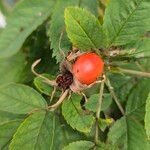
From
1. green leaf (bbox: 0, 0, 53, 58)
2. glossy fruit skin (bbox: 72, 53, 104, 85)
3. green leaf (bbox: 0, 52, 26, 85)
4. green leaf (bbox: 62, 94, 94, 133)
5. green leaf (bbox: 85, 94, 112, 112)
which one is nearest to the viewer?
glossy fruit skin (bbox: 72, 53, 104, 85)

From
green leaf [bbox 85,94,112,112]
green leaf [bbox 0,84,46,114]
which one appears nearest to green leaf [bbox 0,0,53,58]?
green leaf [bbox 0,84,46,114]

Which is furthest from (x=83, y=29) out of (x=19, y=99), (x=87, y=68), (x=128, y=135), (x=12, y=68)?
(x=12, y=68)

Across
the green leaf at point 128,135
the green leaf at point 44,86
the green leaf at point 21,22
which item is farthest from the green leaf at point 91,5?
the green leaf at point 128,135

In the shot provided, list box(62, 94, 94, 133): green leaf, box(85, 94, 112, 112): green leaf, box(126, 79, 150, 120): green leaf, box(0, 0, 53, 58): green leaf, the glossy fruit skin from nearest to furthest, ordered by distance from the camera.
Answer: the glossy fruit skin, box(62, 94, 94, 133): green leaf, box(85, 94, 112, 112): green leaf, box(126, 79, 150, 120): green leaf, box(0, 0, 53, 58): green leaf

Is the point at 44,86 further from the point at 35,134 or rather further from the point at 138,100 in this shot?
the point at 138,100

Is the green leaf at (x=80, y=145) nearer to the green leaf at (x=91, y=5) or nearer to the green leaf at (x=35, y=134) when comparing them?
the green leaf at (x=35, y=134)

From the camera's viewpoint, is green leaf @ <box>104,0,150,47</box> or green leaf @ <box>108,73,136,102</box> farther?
green leaf @ <box>108,73,136,102</box>

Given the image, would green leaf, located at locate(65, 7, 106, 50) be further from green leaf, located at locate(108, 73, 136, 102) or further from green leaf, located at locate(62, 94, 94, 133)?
green leaf, located at locate(108, 73, 136, 102)
